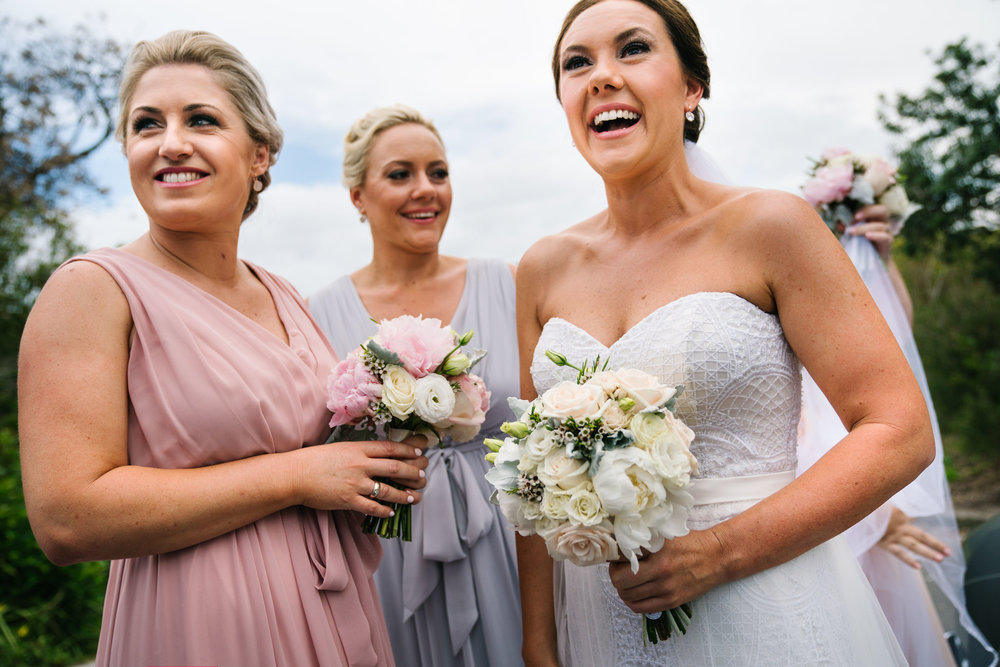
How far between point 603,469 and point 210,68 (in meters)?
2.07

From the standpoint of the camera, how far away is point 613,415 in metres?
2.01

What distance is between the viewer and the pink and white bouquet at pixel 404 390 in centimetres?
251

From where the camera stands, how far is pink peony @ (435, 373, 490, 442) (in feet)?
8.82

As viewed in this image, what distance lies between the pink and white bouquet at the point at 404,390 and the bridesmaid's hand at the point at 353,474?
76mm

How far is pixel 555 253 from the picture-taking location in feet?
10.0

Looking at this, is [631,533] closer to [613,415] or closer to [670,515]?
[670,515]

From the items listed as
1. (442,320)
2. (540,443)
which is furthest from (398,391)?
(442,320)

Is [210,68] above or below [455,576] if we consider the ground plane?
above

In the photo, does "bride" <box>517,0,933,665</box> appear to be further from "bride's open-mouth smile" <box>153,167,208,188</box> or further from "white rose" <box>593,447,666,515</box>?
"bride's open-mouth smile" <box>153,167,208,188</box>

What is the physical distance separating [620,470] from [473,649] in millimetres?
2139

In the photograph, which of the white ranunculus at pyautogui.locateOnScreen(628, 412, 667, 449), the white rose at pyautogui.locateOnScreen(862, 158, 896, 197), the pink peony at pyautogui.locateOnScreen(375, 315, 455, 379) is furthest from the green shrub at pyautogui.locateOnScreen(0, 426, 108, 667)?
the white rose at pyautogui.locateOnScreen(862, 158, 896, 197)

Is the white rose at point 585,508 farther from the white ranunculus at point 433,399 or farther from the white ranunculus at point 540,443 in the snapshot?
the white ranunculus at point 433,399

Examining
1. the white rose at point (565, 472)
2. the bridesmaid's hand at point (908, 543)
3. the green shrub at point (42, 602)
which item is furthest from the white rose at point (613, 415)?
the green shrub at point (42, 602)

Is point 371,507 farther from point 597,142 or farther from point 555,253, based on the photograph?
point 597,142
